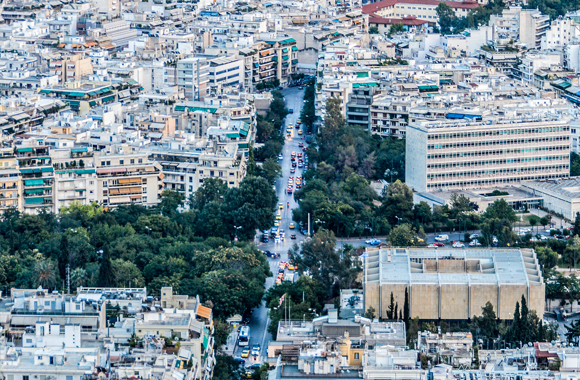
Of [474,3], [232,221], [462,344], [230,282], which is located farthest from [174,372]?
[474,3]

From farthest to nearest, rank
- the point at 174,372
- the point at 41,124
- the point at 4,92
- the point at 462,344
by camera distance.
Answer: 1. the point at 4,92
2. the point at 41,124
3. the point at 462,344
4. the point at 174,372

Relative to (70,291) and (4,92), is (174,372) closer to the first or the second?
(70,291)

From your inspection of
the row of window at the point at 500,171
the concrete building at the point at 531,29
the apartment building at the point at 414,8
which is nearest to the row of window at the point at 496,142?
the row of window at the point at 500,171

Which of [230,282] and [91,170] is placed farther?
[91,170]

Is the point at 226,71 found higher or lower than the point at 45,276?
higher

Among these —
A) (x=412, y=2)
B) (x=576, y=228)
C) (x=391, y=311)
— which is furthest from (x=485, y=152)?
(x=412, y=2)

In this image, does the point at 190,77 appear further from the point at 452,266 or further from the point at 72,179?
the point at 452,266
